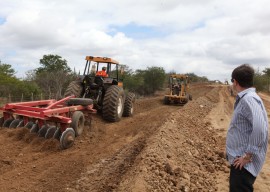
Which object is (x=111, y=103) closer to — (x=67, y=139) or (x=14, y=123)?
(x=14, y=123)

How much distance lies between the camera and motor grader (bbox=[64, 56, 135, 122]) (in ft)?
32.5

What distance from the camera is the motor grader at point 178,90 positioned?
19.2m

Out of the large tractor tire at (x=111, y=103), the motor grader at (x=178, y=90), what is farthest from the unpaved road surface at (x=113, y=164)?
the motor grader at (x=178, y=90)

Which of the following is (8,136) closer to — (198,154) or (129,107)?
(198,154)

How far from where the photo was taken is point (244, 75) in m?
3.03

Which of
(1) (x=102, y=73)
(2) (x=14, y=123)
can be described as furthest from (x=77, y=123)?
(1) (x=102, y=73)

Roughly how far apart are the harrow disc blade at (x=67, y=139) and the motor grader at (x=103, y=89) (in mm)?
→ 3199

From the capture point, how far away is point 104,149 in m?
6.90

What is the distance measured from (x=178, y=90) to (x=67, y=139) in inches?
548

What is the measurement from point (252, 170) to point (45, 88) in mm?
31394

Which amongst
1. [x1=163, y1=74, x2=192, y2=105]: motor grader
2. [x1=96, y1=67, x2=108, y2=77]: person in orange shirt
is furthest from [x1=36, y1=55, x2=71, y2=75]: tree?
[x1=96, y1=67, x2=108, y2=77]: person in orange shirt

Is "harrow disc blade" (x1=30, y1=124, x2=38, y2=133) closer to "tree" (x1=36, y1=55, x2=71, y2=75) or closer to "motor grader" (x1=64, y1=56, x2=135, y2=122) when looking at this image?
"motor grader" (x1=64, y1=56, x2=135, y2=122)

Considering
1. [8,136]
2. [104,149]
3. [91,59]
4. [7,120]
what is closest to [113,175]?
[104,149]

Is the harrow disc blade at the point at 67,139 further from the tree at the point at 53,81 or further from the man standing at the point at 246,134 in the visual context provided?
the tree at the point at 53,81
